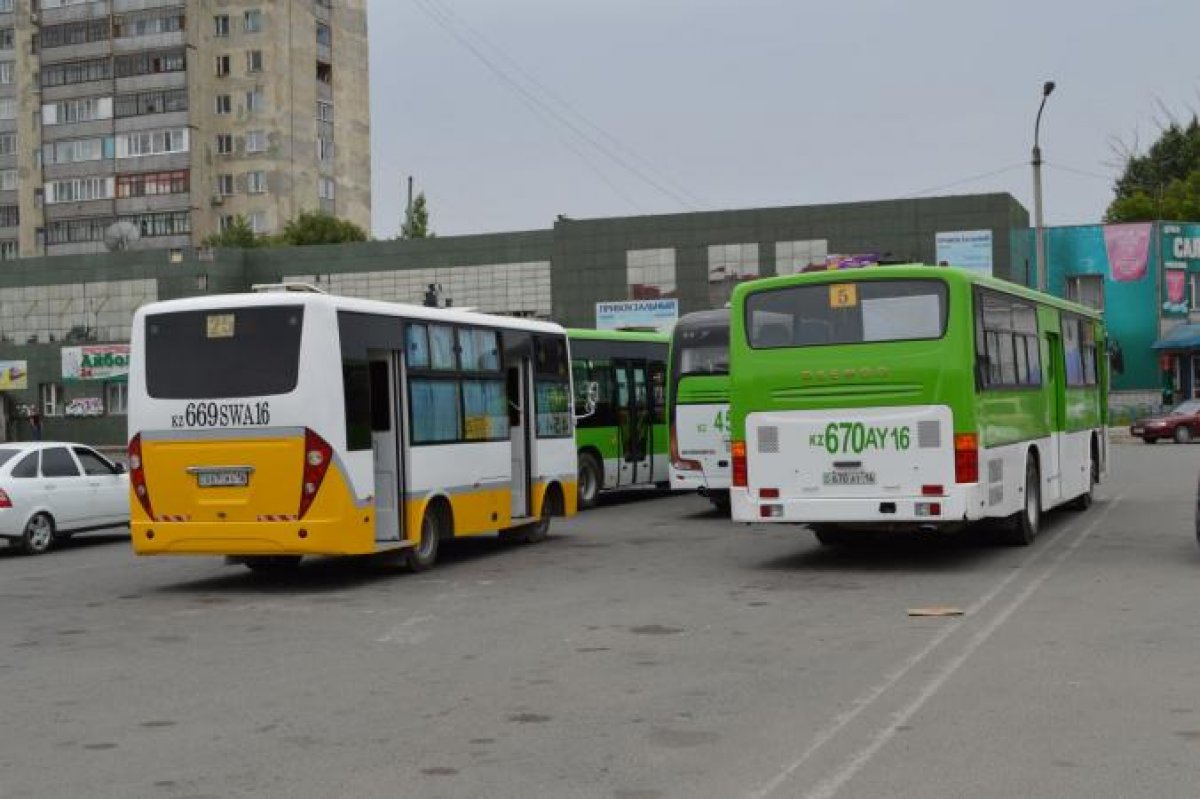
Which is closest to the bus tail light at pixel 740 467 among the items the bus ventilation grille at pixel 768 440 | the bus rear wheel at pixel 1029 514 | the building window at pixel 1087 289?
the bus ventilation grille at pixel 768 440

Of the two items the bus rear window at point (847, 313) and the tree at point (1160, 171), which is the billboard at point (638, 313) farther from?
the bus rear window at point (847, 313)

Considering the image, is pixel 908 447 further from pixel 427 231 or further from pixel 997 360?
pixel 427 231

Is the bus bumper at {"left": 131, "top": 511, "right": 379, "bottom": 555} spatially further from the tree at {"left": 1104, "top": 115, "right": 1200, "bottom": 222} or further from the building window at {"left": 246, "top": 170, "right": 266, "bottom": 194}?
the building window at {"left": 246, "top": 170, "right": 266, "bottom": 194}

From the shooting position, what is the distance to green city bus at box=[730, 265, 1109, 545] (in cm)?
1414

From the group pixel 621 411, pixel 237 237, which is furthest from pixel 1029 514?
pixel 237 237

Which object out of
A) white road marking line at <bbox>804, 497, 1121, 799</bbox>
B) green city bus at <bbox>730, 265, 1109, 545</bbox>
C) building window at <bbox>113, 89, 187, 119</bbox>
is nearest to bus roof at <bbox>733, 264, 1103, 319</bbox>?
green city bus at <bbox>730, 265, 1109, 545</bbox>

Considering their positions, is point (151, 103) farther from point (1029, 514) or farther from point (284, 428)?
point (1029, 514)

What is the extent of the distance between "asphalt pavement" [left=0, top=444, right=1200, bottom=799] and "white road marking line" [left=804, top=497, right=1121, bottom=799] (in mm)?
26

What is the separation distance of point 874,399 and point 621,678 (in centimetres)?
631

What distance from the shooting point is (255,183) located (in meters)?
93.5

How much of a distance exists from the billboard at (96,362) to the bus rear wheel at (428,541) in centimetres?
5220

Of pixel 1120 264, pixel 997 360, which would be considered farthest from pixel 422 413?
pixel 1120 264

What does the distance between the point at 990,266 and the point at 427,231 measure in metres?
44.8

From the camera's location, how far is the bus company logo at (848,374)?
14391 mm
